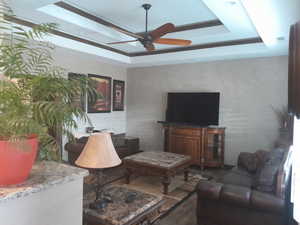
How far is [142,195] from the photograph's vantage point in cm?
232

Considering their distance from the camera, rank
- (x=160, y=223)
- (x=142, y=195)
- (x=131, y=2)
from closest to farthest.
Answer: (x=142, y=195)
(x=160, y=223)
(x=131, y=2)

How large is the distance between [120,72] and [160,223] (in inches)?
182

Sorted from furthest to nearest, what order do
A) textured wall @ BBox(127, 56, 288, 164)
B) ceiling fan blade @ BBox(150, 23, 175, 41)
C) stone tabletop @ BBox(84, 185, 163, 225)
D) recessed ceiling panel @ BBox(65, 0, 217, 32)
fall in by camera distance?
textured wall @ BBox(127, 56, 288, 164) → recessed ceiling panel @ BBox(65, 0, 217, 32) → ceiling fan blade @ BBox(150, 23, 175, 41) → stone tabletop @ BBox(84, 185, 163, 225)

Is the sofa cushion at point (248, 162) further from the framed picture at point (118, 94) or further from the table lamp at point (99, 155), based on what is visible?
the framed picture at point (118, 94)

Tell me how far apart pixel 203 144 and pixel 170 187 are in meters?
1.51

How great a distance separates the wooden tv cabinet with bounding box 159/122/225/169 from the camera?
5000 mm

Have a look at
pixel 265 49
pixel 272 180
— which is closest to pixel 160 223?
pixel 272 180

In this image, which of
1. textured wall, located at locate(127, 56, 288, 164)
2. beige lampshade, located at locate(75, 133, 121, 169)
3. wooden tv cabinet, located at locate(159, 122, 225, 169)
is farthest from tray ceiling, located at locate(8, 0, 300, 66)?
beige lampshade, located at locate(75, 133, 121, 169)

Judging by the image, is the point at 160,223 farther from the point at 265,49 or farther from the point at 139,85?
the point at 139,85

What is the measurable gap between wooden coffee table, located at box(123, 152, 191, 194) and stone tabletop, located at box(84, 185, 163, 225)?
1263mm

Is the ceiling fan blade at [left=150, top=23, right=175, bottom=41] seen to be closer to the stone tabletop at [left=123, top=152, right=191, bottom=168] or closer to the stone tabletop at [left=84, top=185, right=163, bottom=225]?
the stone tabletop at [left=123, top=152, right=191, bottom=168]

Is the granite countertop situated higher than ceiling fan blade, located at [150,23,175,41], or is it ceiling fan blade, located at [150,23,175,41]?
ceiling fan blade, located at [150,23,175,41]

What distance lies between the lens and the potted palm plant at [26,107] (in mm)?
986

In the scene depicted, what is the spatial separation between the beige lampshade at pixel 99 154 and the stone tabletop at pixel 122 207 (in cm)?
41
